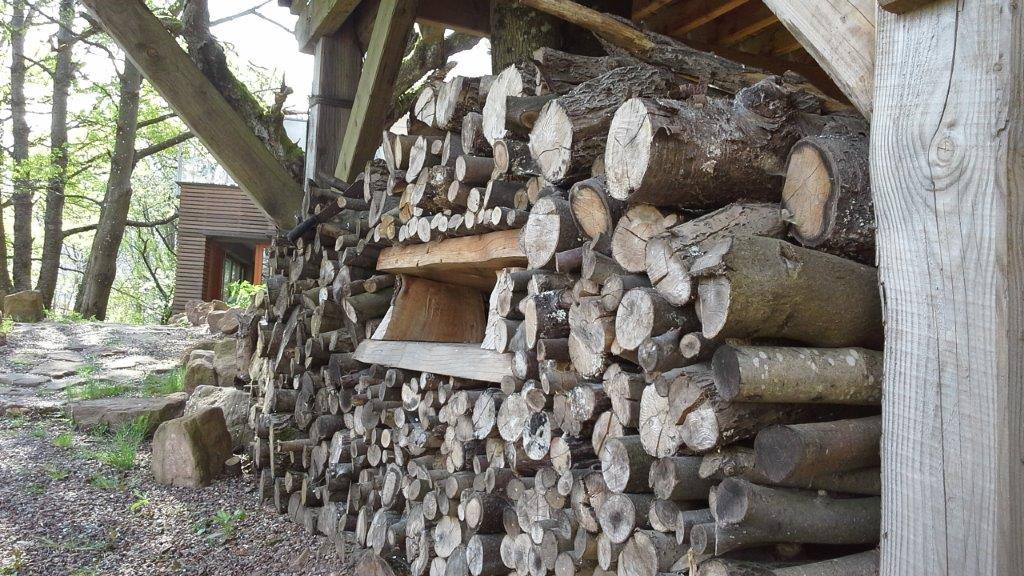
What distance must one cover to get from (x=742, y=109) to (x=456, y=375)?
5.51ft

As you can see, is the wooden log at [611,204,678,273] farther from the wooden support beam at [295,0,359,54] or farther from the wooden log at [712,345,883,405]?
the wooden support beam at [295,0,359,54]

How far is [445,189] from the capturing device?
3.46m

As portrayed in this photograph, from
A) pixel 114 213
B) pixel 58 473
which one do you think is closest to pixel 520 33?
pixel 58 473

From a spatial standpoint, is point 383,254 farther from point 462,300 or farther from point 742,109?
point 742,109

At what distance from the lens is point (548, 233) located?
8.87 ft

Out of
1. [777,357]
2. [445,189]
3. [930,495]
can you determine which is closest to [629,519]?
[777,357]

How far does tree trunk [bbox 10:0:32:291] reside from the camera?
15.3m

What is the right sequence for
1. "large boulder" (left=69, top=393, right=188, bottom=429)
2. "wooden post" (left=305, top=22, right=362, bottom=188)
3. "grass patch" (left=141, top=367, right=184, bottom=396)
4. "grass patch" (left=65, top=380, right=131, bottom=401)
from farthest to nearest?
"grass patch" (left=141, top=367, right=184, bottom=396), "grass patch" (left=65, top=380, right=131, bottom=401), "large boulder" (left=69, top=393, right=188, bottom=429), "wooden post" (left=305, top=22, right=362, bottom=188)

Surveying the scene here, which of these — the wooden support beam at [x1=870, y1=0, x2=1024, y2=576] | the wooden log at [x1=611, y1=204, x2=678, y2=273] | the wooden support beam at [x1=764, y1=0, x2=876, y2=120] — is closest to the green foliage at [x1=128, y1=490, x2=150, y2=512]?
the wooden log at [x1=611, y1=204, x2=678, y2=273]

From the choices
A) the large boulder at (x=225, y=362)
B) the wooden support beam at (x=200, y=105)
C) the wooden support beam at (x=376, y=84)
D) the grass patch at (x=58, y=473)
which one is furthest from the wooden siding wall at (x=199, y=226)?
the wooden support beam at (x=376, y=84)

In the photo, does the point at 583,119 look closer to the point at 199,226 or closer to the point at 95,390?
the point at 95,390

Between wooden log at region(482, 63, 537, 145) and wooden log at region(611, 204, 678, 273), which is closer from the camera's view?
wooden log at region(611, 204, 678, 273)

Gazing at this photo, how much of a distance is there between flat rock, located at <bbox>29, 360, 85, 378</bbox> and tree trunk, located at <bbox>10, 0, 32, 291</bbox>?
698 centimetres

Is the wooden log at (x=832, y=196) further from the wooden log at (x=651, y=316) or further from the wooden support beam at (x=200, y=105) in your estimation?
the wooden support beam at (x=200, y=105)
